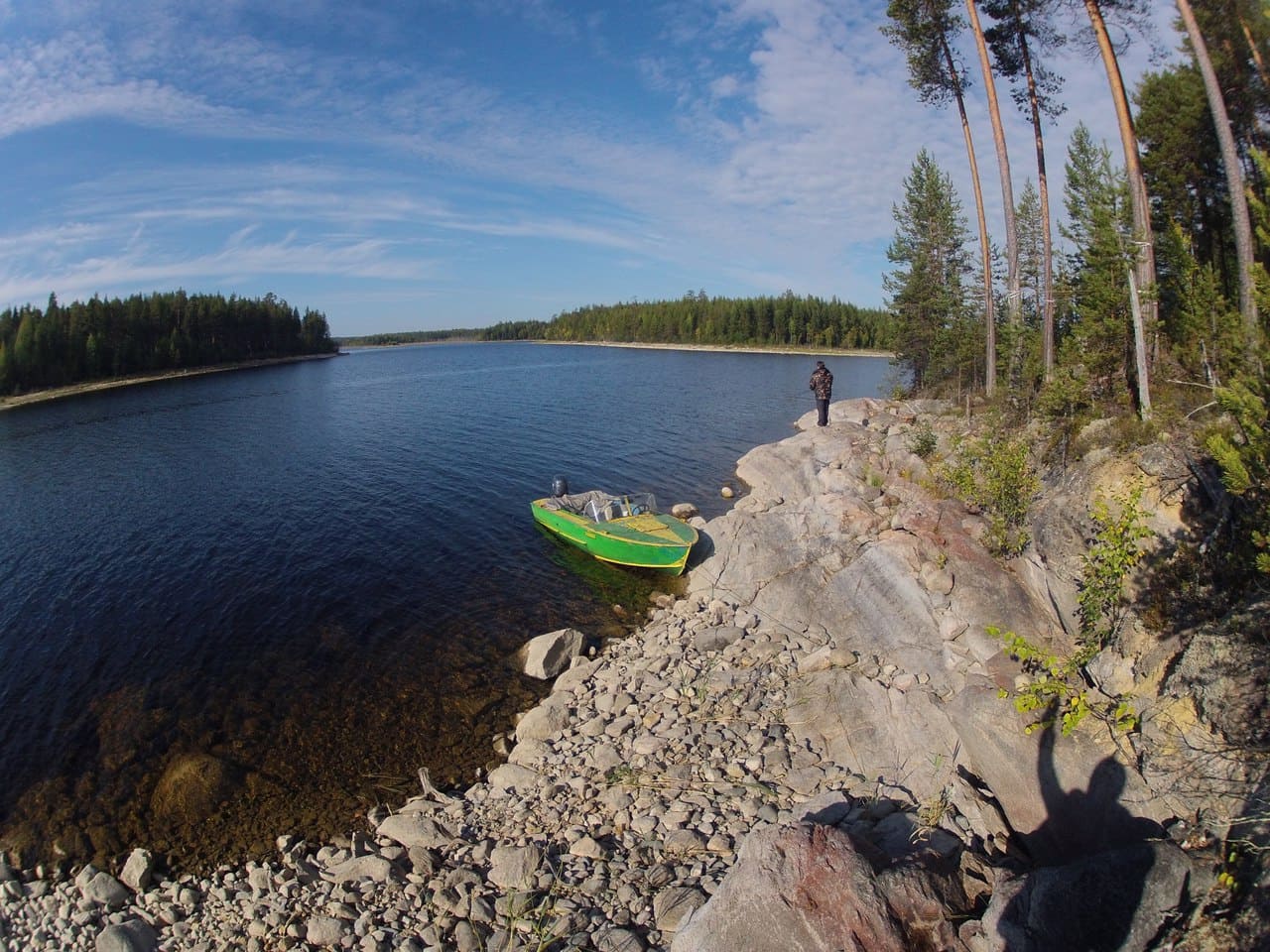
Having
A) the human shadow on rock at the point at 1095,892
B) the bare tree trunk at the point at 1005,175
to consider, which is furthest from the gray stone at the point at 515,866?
the bare tree trunk at the point at 1005,175

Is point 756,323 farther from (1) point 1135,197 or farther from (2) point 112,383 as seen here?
(1) point 1135,197

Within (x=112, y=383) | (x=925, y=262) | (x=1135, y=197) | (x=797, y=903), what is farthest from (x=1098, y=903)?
(x=112, y=383)

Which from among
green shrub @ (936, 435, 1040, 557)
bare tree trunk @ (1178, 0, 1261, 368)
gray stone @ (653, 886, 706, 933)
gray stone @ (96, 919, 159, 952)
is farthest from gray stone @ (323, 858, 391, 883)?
bare tree trunk @ (1178, 0, 1261, 368)

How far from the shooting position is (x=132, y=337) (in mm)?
90875

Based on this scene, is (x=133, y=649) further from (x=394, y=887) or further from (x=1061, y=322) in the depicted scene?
(x=1061, y=322)

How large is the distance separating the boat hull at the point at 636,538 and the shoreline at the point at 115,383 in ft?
248

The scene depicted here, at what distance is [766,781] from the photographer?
405 inches

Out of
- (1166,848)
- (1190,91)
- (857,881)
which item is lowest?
(857,881)

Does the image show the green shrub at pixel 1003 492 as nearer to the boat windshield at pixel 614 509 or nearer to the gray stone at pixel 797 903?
the gray stone at pixel 797 903

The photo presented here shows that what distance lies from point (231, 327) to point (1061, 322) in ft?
414

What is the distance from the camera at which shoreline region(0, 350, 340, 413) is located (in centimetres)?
7056

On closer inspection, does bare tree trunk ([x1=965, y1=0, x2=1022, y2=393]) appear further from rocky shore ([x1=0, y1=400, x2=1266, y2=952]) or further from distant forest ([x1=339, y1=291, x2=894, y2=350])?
distant forest ([x1=339, y1=291, x2=894, y2=350])

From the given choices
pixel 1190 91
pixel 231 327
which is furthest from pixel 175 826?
pixel 231 327

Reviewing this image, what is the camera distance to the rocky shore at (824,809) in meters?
6.31
